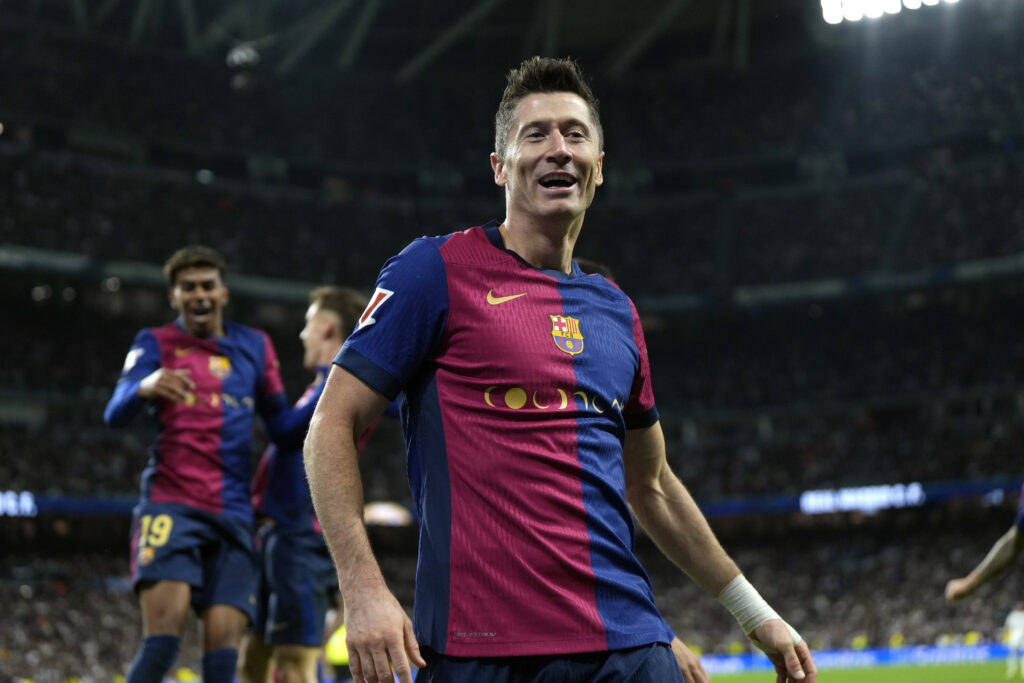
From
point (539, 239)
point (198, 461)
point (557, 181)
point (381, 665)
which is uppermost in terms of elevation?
point (557, 181)

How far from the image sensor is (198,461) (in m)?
5.53

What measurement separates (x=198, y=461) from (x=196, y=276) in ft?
3.24

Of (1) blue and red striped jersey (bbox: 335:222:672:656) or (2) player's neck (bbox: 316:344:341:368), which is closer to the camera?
(1) blue and red striped jersey (bbox: 335:222:672:656)

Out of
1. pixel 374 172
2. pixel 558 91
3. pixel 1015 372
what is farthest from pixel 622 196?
pixel 558 91

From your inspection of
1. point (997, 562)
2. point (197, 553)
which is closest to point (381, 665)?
point (197, 553)

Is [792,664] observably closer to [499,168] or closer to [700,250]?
[499,168]

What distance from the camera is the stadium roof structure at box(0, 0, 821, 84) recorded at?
35.6m

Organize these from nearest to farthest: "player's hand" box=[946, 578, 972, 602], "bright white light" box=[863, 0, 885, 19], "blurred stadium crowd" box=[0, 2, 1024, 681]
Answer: "player's hand" box=[946, 578, 972, 602] → "blurred stadium crowd" box=[0, 2, 1024, 681] → "bright white light" box=[863, 0, 885, 19]

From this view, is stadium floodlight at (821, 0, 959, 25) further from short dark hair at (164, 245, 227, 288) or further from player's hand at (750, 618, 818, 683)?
player's hand at (750, 618, 818, 683)

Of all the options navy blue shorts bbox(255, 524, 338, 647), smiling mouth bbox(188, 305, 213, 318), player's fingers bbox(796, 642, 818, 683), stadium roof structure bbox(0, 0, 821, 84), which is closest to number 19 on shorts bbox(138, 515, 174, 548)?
navy blue shorts bbox(255, 524, 338, 647)

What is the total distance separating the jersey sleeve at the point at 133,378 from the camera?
5.46m

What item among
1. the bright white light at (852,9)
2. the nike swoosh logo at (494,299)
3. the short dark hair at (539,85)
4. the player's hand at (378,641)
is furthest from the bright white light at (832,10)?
the player's hand at (378,641)

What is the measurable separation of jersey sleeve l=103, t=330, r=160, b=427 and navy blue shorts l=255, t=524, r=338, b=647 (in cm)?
116

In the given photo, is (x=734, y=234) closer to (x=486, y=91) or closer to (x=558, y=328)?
(x=486, y=91)
